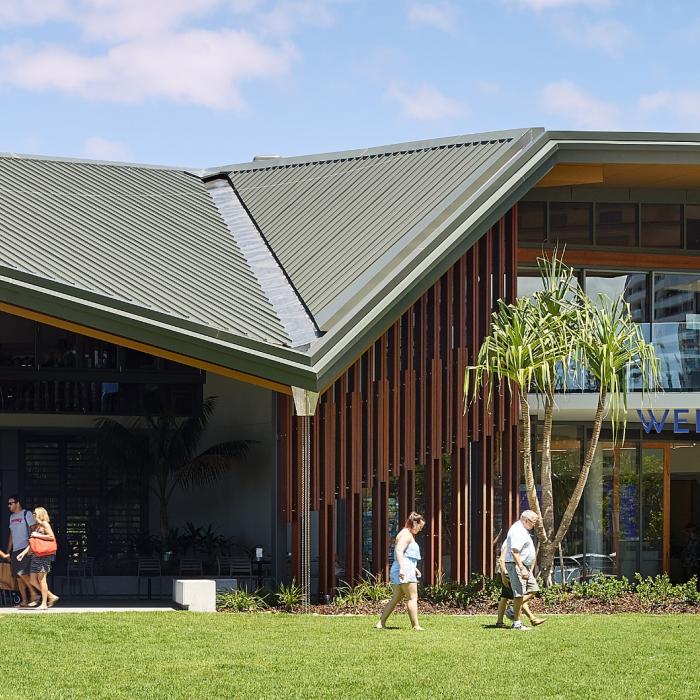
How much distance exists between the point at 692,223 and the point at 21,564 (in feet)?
43.9

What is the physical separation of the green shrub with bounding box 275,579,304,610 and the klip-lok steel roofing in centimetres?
305

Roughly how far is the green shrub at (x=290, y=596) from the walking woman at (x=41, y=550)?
10.7ft

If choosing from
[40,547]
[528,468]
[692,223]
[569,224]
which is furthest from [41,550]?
[692,223]

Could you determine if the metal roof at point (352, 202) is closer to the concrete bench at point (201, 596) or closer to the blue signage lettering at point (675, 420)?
the concrete bench at point (201, 596)

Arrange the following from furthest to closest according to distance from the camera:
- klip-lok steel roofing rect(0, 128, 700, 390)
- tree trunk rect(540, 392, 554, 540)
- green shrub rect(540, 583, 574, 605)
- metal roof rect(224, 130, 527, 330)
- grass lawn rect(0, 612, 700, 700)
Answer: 1. metal roof rect(224, 130, 527, 330)
2. tree trunk rect(540, 392, 554, 540)
3. green shrub rect(540, 583, 574, 605)
4. klip-lok steel roofing rect(0, 128, 700, 390)
5. grass lawn rect(0, 612, 700, 700)

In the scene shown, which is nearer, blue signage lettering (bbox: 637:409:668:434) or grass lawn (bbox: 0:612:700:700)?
grass lawn (bbox: 0:612:700:700)

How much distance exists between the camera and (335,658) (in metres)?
14.0

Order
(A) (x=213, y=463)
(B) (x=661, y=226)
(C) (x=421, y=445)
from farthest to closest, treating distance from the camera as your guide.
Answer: (B) (x=661, y=226) < (A) (x=213, y=463) < (C) (x=421, y=445)

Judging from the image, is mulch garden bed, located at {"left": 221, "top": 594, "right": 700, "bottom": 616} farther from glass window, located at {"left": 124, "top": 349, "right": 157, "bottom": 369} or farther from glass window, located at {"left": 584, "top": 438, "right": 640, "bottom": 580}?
glass window, located at {"left": 124, "top": 349, "right": 157, "bottom": 369}

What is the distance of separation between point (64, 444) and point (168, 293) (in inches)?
265

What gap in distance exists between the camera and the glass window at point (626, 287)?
2423 centimetres

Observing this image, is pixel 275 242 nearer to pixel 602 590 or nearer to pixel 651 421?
pixel 651 421

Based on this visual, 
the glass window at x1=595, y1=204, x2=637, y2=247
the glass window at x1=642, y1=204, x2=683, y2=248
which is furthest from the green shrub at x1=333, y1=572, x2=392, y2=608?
the glass window at x1=642, y1=204, x2=683, y2=248

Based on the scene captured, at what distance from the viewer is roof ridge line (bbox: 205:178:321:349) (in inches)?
770
